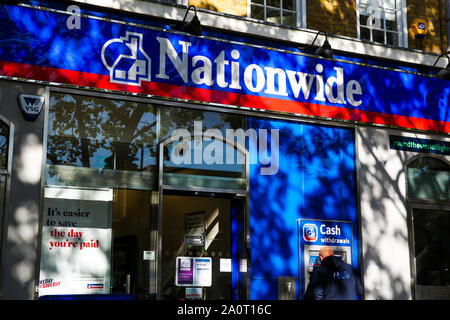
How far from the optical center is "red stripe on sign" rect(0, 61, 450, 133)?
9125 mm

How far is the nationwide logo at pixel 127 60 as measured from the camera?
31.9 ft

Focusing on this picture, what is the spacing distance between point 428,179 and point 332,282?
5039mm

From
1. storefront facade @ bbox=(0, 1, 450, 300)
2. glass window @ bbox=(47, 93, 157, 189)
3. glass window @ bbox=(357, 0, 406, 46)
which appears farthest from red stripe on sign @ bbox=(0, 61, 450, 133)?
glass window @ bbox=(357, 0, 406, 46)

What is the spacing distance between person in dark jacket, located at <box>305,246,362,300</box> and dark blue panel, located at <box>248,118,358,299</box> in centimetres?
211

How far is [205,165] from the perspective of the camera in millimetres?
10352


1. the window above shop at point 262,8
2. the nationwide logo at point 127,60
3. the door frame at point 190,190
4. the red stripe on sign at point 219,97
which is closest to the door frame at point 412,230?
the red stripe on sign at point 219,97

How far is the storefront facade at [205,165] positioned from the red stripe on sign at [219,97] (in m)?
0.02

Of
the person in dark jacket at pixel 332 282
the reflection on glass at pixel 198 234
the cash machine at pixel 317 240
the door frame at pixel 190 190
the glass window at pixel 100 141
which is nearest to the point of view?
the person in dark jacket at pixel 332 282

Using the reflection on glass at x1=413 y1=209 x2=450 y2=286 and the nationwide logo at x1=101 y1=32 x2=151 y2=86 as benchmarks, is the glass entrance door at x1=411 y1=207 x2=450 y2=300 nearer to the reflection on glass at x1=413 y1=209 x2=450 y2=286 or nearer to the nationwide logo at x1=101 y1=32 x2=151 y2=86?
the reflection on glass at x1=413 y1=209 x2=450 y2=286

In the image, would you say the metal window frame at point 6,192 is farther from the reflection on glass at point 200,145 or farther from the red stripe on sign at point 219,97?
the reflection on glass at point 200,145

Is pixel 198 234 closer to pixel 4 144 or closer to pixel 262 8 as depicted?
pixel 4 144

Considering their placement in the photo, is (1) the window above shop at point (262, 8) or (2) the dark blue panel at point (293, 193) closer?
(2) the dark blue panel at point (293, 193)

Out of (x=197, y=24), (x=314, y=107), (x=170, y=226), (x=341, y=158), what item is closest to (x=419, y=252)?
(x=341, y=158)

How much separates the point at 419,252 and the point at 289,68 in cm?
419
